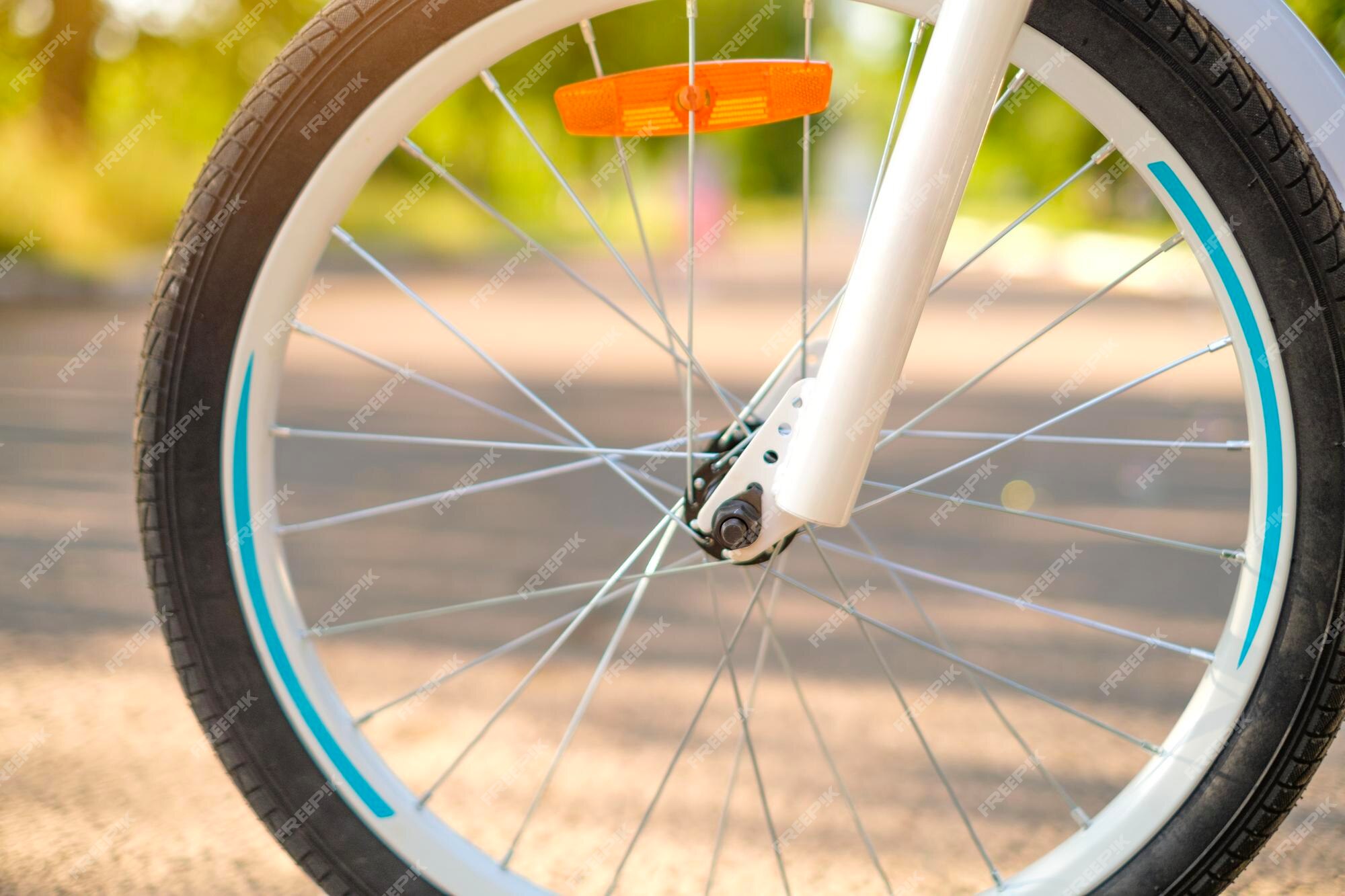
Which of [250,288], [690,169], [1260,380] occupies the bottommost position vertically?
[250,288]

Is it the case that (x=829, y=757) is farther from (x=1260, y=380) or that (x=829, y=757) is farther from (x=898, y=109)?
(x=898, y=109)

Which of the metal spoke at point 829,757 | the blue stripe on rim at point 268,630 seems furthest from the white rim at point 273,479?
the metal spoke at point 829,757

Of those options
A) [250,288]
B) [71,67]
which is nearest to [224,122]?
[71,67]

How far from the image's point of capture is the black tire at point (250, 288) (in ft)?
3.55

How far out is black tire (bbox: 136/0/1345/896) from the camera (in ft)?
3.55

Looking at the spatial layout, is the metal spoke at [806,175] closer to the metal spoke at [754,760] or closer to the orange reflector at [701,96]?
the orange reflector at [701,96]

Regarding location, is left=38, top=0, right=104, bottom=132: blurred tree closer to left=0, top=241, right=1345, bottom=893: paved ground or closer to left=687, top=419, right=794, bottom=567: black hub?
left=0, top=241, right=1345, bottom=893: paved ground

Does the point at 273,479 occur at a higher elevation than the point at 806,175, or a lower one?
lower

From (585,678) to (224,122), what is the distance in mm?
19773

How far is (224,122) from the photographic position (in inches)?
777

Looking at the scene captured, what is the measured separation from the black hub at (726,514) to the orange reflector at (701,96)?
0.36 m

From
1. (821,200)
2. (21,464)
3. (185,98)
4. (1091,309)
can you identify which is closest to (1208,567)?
(21,464)

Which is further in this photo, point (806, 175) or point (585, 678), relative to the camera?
point (585, 678)

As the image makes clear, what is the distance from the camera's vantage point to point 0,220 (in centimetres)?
1213
